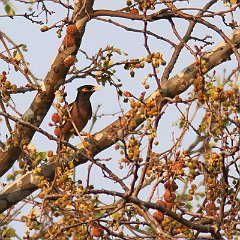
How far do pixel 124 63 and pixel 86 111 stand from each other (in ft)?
6.65

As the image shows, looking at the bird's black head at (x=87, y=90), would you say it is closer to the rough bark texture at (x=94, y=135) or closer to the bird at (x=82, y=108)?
the bird at (x=82, y=108)

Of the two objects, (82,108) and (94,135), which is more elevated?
(82,108)

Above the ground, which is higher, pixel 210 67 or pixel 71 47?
pixel 210 67

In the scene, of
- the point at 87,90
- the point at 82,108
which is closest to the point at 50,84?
the point at 82,108

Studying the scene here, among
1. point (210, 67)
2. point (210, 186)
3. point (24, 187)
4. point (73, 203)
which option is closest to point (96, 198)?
point (73, 203)

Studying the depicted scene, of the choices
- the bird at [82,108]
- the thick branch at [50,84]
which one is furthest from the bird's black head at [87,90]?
the thick branch at [50,84]

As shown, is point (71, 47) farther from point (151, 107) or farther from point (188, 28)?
point (151, 107)

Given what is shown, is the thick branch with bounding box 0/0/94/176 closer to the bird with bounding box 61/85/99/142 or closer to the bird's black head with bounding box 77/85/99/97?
the bird with bounding box 61/85/99/142

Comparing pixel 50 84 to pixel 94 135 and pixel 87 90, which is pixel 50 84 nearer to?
pixel 94 135

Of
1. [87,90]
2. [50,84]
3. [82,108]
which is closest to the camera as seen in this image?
[50,84]

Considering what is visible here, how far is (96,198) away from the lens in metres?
6.16

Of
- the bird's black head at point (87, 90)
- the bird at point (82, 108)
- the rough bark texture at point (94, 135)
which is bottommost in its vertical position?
the rough bark texture at point (94, 135)

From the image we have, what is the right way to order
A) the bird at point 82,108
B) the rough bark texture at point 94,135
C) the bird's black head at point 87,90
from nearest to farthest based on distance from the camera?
1. the rough bark texture at point 94,135
2. the bird at point 82,108
3. the bird's black head at point 87,90

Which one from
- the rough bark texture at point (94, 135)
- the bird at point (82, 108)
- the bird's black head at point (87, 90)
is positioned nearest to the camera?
the rough bark texture at point (94, 135)
